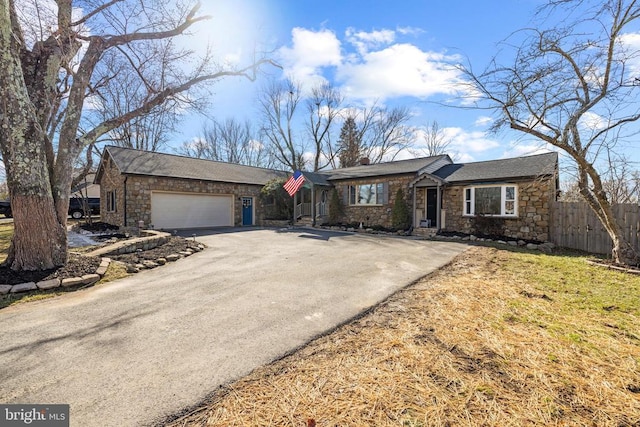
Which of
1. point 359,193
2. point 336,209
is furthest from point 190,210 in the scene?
point 359,193

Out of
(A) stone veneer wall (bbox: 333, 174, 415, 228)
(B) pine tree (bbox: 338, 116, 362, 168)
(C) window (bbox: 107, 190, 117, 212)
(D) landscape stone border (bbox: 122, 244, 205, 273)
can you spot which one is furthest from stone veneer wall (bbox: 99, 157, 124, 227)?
(B) pine tree (bbox: 338, 116, 362, 168)

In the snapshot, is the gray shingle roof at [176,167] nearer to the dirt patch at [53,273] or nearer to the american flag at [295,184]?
the american flag at [295,184]

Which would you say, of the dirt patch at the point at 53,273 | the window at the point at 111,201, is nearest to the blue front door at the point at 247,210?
the window at the point at 111,201

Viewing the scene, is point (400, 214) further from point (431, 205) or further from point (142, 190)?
point (142, 190)

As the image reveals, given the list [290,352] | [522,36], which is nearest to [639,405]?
[290,352]

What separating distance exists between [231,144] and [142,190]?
892 inches

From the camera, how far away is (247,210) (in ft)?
62.0

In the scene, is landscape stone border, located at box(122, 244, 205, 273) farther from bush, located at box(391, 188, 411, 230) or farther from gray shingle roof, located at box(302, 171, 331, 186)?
bush, located at box(391, 188, 411, 230)

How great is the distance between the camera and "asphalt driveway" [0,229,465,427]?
2270 mm

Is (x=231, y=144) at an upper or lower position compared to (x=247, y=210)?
upper

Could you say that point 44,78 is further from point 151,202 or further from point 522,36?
point 522,36

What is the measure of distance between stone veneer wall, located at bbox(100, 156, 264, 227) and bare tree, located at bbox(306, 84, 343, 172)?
15.1m

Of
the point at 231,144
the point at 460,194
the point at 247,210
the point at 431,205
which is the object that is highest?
the point at 231,144

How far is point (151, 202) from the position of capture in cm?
1500
